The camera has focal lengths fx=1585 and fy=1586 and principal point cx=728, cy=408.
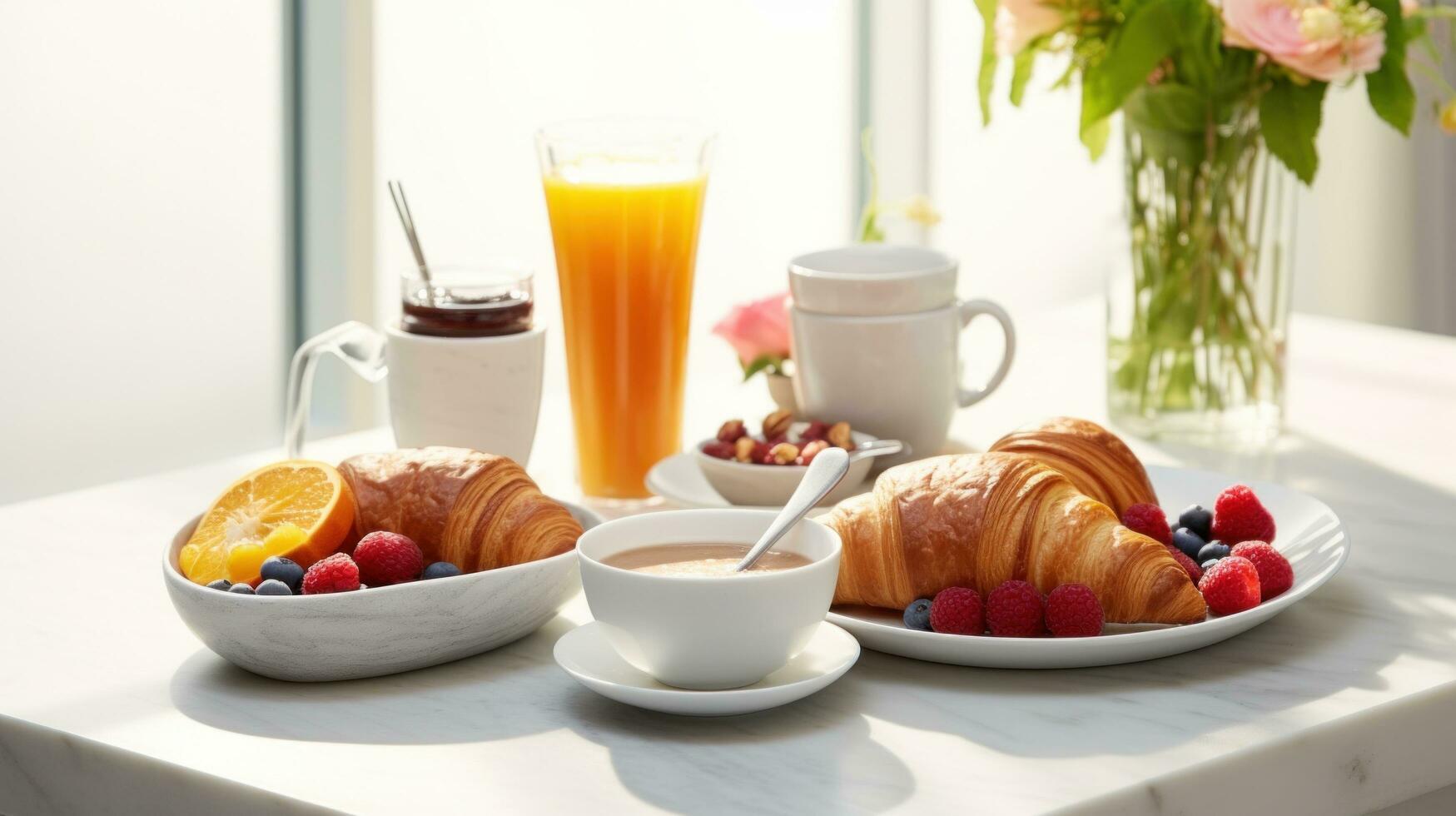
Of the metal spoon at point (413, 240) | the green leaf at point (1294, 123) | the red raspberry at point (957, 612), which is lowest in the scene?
the red raspberry at point (957, 612)

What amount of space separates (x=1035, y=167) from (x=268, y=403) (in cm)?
220

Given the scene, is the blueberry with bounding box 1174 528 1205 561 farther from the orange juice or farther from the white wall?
the white wall

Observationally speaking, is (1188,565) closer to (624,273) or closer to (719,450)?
(719,450)

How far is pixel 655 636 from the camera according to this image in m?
0.74

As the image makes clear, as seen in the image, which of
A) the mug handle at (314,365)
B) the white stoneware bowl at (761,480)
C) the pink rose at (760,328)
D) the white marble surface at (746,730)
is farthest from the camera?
the pink rose at (760,328)

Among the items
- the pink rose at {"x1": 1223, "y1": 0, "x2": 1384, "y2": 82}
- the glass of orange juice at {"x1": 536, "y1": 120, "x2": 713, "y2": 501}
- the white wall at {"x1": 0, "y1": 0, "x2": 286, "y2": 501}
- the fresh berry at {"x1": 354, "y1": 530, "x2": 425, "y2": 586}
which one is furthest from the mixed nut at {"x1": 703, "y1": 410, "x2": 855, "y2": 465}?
the white wall at {"x1": 0, "y1": 0, "x2": 286, "y2": 501}

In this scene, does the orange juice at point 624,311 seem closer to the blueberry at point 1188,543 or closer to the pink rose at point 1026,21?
the pink rose at point 1026,21

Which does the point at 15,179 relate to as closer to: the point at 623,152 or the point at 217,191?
the point at 217,191

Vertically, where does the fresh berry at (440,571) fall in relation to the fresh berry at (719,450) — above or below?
below

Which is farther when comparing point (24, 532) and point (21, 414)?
point (21, 414)

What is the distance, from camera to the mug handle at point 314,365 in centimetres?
121

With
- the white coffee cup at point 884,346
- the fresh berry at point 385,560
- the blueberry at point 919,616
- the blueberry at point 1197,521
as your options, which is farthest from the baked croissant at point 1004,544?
the white coffee cup at point 884,346

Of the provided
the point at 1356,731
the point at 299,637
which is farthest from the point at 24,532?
the point at 1356,731

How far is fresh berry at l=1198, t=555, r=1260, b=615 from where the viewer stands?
2.84 feet
